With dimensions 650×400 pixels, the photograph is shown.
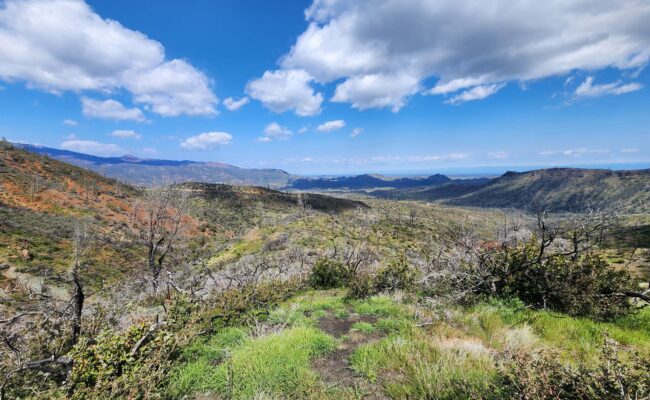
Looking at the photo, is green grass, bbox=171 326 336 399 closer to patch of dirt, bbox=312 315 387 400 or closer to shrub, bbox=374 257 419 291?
patch of dirt, bbox=312 315 387 400

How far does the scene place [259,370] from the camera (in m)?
5.18

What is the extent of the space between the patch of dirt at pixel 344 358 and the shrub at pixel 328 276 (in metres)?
5.60

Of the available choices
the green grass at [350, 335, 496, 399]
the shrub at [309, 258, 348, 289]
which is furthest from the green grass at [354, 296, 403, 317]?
the shrub at [309, 258, 348, 289]

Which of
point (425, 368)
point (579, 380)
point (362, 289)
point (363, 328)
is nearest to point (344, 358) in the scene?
point (363, 328)

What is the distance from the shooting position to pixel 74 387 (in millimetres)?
4410

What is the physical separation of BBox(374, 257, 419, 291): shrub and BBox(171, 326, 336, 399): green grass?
561cm

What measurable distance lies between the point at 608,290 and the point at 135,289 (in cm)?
2158

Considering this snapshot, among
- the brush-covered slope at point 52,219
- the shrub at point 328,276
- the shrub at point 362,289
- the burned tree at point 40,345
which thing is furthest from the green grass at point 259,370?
the brush-covered slope at point 52,219

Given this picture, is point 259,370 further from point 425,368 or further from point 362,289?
point 362,289

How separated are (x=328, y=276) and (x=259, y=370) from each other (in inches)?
358

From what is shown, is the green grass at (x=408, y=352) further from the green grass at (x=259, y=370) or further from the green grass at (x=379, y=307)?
the green grass at (x=379, y=307)

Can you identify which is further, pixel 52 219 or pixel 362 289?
pixel 52 219

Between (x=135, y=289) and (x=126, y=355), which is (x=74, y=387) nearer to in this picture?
(x=126, y=355)

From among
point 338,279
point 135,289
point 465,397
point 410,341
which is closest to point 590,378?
point 465,397
